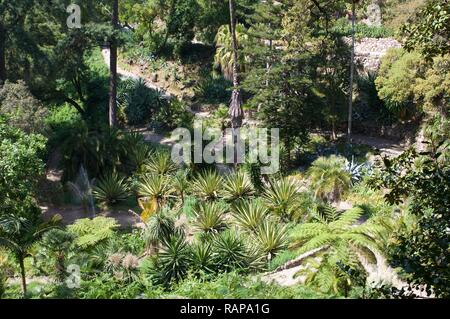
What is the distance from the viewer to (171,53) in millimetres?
27156

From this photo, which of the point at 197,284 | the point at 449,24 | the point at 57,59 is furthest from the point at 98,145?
the point at 449,24

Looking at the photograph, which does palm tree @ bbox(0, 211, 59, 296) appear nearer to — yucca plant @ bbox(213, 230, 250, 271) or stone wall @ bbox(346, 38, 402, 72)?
yucca plant @ bbox(213, 230, 250, 271)

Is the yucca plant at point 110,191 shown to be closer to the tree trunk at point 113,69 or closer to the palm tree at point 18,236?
the tree trunk at point 113,69

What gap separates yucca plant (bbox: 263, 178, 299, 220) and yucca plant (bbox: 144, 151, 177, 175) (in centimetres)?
357

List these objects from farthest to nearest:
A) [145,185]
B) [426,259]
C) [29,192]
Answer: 1. [145,185]
2. [29,192]
3. [426,259]

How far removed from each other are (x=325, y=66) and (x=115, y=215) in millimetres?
8504

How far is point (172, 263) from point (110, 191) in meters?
5.90

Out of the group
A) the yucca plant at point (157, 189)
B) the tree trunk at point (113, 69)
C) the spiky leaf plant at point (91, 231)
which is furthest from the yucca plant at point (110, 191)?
the tree trunk at point (113, 69)

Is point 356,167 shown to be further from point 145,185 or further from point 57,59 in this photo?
point 57,59

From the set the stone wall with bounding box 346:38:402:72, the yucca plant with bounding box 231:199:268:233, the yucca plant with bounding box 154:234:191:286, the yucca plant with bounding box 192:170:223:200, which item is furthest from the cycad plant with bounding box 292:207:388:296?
the stone wall with bounding box 346:38:402:72

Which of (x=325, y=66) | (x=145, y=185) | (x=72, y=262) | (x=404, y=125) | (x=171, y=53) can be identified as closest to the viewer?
(x=72, y=262)

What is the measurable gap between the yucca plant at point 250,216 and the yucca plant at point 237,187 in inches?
54.0

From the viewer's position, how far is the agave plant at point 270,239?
1199 centimetres

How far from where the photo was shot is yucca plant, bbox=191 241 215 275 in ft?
36.0
